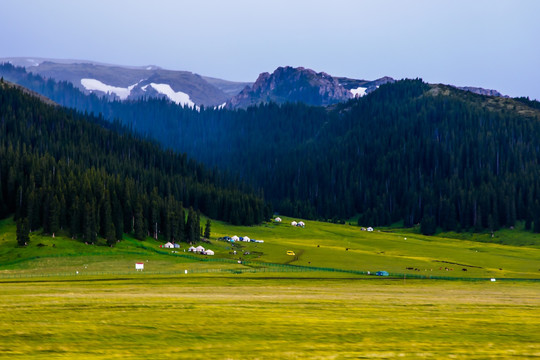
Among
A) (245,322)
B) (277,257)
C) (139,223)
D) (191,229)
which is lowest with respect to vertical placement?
(277,257)

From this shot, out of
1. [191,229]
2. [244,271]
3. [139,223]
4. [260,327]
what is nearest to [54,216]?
[139,223]

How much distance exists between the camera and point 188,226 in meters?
160

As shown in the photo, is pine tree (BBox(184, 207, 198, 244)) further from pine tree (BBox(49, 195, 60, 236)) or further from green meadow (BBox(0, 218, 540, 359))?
green meadow (BBox(0, 218, 540, 359))

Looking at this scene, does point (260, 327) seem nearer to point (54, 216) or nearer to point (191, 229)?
point (54, 216)

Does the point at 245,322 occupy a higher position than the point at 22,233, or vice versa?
the point at 245,322

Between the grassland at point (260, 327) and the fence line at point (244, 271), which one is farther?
the fence line at point (244, 271)

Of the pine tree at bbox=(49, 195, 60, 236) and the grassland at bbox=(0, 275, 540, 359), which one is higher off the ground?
the grassland at bbox=(0, 275, 540, 359)

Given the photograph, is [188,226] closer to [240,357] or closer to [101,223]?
[101,223]

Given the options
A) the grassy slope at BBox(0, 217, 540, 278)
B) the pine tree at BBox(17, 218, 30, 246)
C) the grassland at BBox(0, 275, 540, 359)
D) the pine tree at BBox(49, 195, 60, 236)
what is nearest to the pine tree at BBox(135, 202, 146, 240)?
the grassy slope at BBox(0, 217, 540, 278)

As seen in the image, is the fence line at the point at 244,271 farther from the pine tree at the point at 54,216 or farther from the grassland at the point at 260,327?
the grassland at the point at 260,327

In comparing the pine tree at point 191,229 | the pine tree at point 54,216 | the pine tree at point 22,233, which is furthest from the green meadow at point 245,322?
the pine tree at point 191,229

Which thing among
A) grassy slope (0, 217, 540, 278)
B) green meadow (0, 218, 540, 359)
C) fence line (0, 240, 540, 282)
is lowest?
grassy slope (0, 217, 540, 278)

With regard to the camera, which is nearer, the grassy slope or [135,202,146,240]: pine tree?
the grassy slope

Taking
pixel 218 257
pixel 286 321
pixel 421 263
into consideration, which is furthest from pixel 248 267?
pixel 286 321
